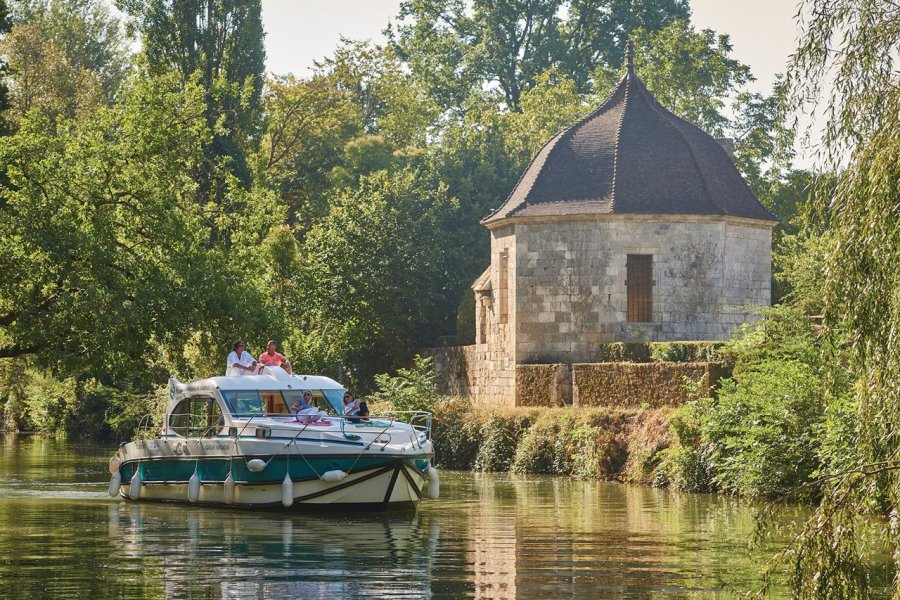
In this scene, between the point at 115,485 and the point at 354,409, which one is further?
the point at 115,485

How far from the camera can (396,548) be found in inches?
733

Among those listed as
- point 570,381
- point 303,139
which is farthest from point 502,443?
point 303,139

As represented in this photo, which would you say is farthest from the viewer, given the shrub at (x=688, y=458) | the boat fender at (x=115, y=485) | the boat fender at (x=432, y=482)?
the shrub at (x=688, y=458)

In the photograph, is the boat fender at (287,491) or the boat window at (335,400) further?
the boat window at (335,400)

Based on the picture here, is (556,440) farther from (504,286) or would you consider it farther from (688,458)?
(504,286)

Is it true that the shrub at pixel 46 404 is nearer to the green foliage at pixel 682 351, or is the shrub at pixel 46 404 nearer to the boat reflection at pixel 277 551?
the green foliage at pixel 682 351

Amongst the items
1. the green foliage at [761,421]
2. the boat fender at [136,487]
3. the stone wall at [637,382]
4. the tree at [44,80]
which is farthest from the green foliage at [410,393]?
the tree at [44,80]

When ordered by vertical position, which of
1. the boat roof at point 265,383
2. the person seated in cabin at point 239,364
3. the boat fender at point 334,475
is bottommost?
the boat fender at point 334,475

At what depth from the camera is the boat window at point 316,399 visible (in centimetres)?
2534

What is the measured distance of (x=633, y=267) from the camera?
1510 inches

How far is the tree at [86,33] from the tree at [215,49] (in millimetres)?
13351

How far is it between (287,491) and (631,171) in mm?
18719

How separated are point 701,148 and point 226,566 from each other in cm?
2681

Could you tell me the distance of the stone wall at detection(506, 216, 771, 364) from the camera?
1501 inches
